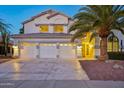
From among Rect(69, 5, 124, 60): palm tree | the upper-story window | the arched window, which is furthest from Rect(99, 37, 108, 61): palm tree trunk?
the upper-story window

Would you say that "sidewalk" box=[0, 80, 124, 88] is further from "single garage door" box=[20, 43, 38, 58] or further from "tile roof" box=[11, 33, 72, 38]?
"single garage door" box=[20, 43, 38, 58]

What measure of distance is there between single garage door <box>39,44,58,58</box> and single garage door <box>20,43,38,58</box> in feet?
2.21

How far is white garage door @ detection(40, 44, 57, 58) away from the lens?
120ft

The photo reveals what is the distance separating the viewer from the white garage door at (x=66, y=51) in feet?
120

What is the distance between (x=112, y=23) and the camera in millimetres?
28047

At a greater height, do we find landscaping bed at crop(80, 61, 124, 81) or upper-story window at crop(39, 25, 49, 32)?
upper-story window at crop(39, 25, 49, 32)

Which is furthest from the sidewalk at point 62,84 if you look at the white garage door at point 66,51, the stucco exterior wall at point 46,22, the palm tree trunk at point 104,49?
the stucco exterior wall at point 46,22

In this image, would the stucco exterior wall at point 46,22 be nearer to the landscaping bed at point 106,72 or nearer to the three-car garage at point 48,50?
the three-car garage at point 48,50

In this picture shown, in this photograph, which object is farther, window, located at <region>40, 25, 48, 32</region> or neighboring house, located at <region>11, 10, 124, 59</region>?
window, located at <region>40, 25, 48, 32</region>

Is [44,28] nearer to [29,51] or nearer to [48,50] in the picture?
[48,50]

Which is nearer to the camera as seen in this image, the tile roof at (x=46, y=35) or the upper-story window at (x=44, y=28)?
the tile roof at (x=46, y=35)

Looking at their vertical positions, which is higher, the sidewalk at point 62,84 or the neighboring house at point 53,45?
the neighboring house at point 53,45

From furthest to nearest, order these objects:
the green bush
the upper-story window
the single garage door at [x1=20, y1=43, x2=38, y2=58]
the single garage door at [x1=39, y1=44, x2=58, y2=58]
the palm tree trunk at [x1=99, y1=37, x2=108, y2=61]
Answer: the upper-story window → the single garage door at [x1=20, y1=43, x2=38, y2=58] → the single garage door at [x1=39, y1=44, x2=58, y2=58] → the green bush → the palm tree trunk at [x1=99, y1=37, x2=108, y2=61]

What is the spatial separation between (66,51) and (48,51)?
200 cm
